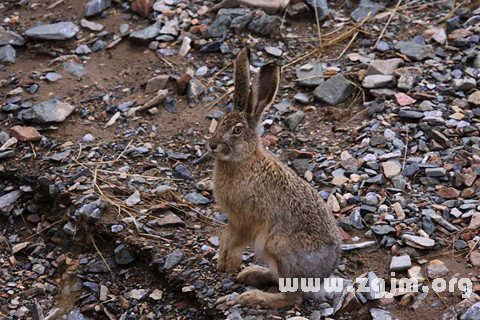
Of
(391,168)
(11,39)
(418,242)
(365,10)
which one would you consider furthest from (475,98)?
(11,39)

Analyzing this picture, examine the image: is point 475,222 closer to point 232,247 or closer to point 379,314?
point 379,314

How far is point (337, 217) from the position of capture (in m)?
6.21

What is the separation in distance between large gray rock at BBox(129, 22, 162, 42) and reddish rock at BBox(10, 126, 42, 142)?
1450mm

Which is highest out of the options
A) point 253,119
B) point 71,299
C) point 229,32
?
point 253,119

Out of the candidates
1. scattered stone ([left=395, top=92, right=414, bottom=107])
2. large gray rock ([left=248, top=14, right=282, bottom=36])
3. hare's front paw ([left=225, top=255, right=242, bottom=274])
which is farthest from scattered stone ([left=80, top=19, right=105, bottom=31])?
hare's front paw ([left=225, top=255, right=242, bottom=274])

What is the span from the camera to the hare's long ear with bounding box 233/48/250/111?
551 cm

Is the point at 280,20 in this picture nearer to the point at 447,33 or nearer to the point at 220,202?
the point at 447,33

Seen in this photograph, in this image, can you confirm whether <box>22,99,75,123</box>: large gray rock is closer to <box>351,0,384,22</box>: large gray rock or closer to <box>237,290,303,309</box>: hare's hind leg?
<box>237,290,303,309</box>: hare's hind leg

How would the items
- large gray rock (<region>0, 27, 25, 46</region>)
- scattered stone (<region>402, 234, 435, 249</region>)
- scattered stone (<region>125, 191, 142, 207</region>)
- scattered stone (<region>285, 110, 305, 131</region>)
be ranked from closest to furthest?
1. scattered stone (<region>402, 234, 435, 249</region>)
2. scattered stone (<region>125, 191, 142, 207</region>)
3. scattered stone (<region>285, 110, 305, 131</region>)
4. large gray rock (<region>0, 27, 25, 46</region>)

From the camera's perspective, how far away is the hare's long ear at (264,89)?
18.2 feet

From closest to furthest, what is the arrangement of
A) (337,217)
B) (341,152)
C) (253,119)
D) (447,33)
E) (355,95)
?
1. (253,119)
2. (337,217)
3. (341,152)
4. (355,95)
5. (447,33)

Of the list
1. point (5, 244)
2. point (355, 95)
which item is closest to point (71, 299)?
point (5, 244)

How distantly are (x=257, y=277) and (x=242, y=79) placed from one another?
1.33 m

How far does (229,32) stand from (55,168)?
229cm
